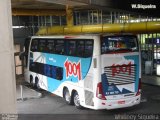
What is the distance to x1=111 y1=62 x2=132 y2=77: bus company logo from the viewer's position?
530 inches

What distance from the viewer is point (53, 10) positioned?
74.7 ft

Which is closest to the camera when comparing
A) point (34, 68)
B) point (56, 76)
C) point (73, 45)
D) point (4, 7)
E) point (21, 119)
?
point (4, 7)

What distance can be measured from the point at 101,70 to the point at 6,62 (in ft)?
19.4

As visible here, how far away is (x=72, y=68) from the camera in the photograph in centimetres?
1483

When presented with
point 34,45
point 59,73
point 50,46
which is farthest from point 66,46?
point 34,45

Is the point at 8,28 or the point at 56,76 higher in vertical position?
the point at 8,28

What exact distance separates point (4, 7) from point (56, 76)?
905cm

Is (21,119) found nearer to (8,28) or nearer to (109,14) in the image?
(8,28)

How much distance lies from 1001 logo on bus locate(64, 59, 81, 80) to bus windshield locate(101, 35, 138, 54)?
1.56 meters

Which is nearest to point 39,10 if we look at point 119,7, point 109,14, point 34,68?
point 34,68

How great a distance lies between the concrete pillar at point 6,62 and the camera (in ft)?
25.4

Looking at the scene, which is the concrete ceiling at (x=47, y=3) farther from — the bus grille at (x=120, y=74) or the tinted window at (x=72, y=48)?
the bus grille at (x=120, y=74)

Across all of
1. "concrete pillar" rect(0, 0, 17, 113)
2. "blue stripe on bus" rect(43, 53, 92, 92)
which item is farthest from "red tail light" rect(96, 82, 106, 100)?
"concrete pillar" rect(0, 0, 17, 113)

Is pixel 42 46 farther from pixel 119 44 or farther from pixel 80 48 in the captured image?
pixel 119 44
